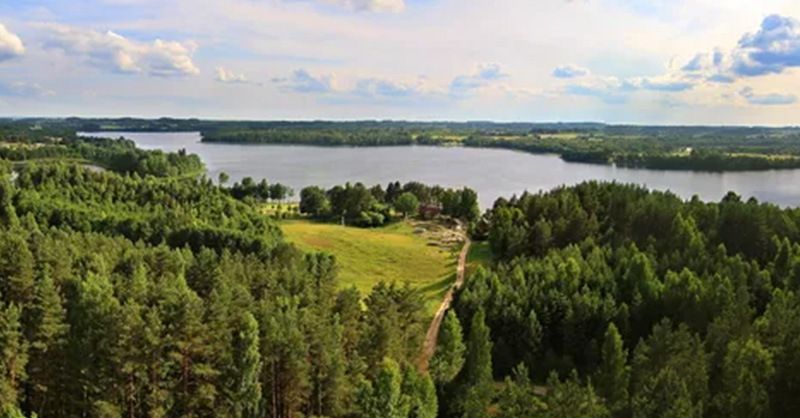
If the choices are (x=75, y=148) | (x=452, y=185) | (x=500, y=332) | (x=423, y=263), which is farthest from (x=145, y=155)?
(x=500, y=332)

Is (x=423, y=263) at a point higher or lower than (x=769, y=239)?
lower

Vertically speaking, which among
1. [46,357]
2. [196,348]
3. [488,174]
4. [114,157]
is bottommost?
[46,357]

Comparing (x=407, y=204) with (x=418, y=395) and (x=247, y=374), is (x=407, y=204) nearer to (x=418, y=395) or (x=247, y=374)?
(x=418, y=395)

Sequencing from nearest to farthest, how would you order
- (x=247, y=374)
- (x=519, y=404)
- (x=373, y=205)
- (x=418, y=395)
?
(x=519, y=404), (x=247, y=374), (x=418, y=395), (x=373, y=205)

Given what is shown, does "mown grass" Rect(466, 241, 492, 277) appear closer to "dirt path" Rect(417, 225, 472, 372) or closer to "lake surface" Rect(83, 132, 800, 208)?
"dirt path" Rect(417, 225, 472, 372)

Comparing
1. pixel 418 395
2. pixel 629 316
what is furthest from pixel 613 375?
pixel 629 316

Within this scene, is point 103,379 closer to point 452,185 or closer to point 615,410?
point 615,410
